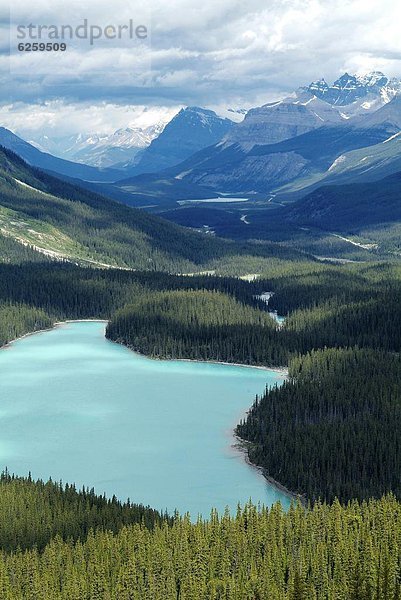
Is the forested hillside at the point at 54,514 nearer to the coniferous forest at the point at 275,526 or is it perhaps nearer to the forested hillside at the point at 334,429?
the coniferous forest at the point at 275,526

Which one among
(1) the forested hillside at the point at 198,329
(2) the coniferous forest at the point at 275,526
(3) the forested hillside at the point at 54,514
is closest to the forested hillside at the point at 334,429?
(2) the coniferous forest at the point at 275,526

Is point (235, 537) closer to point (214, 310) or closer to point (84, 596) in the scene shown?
point (84, 596)

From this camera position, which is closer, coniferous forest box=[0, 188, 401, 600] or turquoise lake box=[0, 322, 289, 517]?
coniferous forest box=[0, 188, 401, 600]

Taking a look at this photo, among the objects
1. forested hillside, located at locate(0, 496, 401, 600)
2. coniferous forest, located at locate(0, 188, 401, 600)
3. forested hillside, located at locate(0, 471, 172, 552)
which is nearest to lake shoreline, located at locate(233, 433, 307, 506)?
coniferous forest, located at locate(0, 188, 401, 600)

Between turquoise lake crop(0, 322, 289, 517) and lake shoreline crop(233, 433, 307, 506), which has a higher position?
lake shoreline crop(233, 433, 307, 506)

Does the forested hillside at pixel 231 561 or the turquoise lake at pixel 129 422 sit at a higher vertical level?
the forested hillside at pixel 231 561

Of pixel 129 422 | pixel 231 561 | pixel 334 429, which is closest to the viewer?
pixel 231 561

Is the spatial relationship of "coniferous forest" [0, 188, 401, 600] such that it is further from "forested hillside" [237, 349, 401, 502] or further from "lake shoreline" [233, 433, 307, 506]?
"lake shoreline" [233, 433, 307, 506]

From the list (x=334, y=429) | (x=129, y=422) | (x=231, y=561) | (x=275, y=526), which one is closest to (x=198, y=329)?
(x=129, y=422)

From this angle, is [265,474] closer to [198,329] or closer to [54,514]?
[54,514]

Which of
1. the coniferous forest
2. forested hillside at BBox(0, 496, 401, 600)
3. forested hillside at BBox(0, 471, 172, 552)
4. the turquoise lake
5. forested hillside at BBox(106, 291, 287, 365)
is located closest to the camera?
forested hillside at BBox(0, 496, 401, 600)
